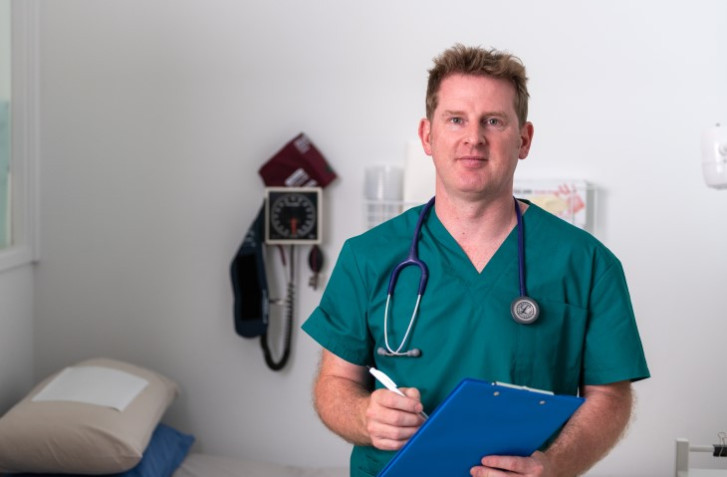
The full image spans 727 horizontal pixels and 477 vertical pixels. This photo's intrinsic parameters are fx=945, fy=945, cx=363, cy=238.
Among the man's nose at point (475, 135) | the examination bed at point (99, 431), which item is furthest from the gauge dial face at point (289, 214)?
the man's nose at point (475, 135)

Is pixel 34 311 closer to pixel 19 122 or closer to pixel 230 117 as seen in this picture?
pixel 19 122

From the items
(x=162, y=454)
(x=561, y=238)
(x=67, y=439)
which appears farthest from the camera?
(x=162, y=454)

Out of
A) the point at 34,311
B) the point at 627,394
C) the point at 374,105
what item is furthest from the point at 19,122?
the point at 627,394

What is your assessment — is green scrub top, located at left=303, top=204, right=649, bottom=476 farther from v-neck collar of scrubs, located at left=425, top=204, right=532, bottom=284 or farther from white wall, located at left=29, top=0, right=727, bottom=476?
white wall, located at left=29, top=0, right=727, bottom=476

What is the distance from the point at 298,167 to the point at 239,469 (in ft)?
3.12

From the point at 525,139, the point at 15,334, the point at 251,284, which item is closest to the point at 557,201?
the point at 251,284

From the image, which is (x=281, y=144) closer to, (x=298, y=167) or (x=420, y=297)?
(x=298, y=167)

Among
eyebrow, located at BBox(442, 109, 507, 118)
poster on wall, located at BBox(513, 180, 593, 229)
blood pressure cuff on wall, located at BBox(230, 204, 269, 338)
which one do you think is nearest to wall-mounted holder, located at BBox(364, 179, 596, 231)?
poster on wall, located at BBox(513, 180, 593, 229)

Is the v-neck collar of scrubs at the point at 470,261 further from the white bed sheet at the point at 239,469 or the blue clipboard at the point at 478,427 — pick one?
the white bed sheet at the point at 239,469

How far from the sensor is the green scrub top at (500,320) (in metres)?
1.63

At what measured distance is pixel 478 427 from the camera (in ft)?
4.56

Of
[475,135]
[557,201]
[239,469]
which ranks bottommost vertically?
[239,469]

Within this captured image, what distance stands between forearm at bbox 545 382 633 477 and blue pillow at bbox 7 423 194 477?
1.36 meters

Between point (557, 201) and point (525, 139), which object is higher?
point (525, 139)
